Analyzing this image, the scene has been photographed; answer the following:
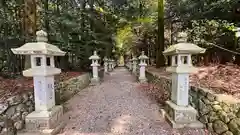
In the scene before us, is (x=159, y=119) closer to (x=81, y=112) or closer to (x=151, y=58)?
(x=81, y=112)

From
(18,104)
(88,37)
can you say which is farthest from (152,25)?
(18,104)

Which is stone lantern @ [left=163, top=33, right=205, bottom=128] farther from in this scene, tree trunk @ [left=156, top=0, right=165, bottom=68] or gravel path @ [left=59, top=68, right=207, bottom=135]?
tree trunk @ [left=156, top=0, right=165, bottom=68]

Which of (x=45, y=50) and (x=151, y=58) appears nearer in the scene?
(x=45, y=50)

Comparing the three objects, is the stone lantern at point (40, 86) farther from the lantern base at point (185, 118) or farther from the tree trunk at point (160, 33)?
the tree trunk at point (160, 33)

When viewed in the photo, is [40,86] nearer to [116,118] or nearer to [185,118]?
[116,118]

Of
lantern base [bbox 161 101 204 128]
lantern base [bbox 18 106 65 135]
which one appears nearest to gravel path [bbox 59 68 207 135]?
lantern base [bbox 161 101 204 128]

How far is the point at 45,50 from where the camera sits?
288 centimetres

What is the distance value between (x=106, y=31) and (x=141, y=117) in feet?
28.6

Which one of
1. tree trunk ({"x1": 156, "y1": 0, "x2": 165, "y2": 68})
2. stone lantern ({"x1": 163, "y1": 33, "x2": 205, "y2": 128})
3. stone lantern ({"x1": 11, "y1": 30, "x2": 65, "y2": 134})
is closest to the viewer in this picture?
stone lantern ({"x1": 11, "y1": 30, "x2": 65, "y2": 134})

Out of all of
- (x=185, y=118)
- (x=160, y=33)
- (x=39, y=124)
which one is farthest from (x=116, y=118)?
(x=160, y=33)

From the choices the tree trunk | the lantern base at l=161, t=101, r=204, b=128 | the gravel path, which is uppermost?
the tree trunk

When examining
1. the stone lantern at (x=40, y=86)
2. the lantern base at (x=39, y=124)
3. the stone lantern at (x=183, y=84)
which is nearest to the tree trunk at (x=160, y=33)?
the stone lantern at (x=183, y=84)

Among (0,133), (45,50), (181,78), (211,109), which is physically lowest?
(0,133)

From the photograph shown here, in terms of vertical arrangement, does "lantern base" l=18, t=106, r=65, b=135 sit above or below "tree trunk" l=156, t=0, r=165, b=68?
below
